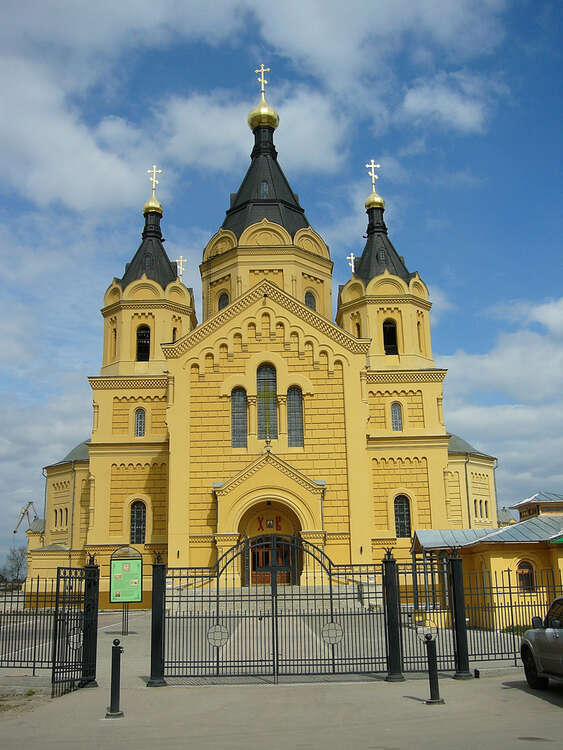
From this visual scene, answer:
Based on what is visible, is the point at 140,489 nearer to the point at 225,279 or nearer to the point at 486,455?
the point at 225,279

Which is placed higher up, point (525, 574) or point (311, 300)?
point (311, 300)

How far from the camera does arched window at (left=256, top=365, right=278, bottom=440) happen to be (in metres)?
32.7

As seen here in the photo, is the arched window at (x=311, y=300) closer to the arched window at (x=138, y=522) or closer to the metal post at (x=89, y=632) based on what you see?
the arched window at (x=138, y=522)

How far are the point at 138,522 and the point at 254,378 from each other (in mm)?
9201

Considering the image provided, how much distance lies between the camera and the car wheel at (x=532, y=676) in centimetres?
1269

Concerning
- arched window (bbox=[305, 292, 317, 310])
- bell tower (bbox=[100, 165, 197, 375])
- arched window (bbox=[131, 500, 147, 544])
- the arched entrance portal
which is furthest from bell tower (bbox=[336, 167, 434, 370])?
arched window (bbox=[131, 500, 147, 544])

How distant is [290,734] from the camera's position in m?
9.73

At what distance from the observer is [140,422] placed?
37719 millimetres

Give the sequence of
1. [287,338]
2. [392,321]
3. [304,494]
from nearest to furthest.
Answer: [304,494]
[287,338]
[392,321]

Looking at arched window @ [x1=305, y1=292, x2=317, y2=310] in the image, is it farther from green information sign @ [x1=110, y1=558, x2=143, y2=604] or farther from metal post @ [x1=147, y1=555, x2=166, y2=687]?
metal post @ [x1=147, y1=555, x2=166, y2=687]

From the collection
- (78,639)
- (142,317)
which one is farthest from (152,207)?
(78,639)

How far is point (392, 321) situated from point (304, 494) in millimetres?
12382

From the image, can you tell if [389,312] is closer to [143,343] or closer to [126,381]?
[143,343]

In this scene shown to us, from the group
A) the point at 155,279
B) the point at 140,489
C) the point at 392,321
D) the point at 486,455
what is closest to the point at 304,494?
the point at 140,489
